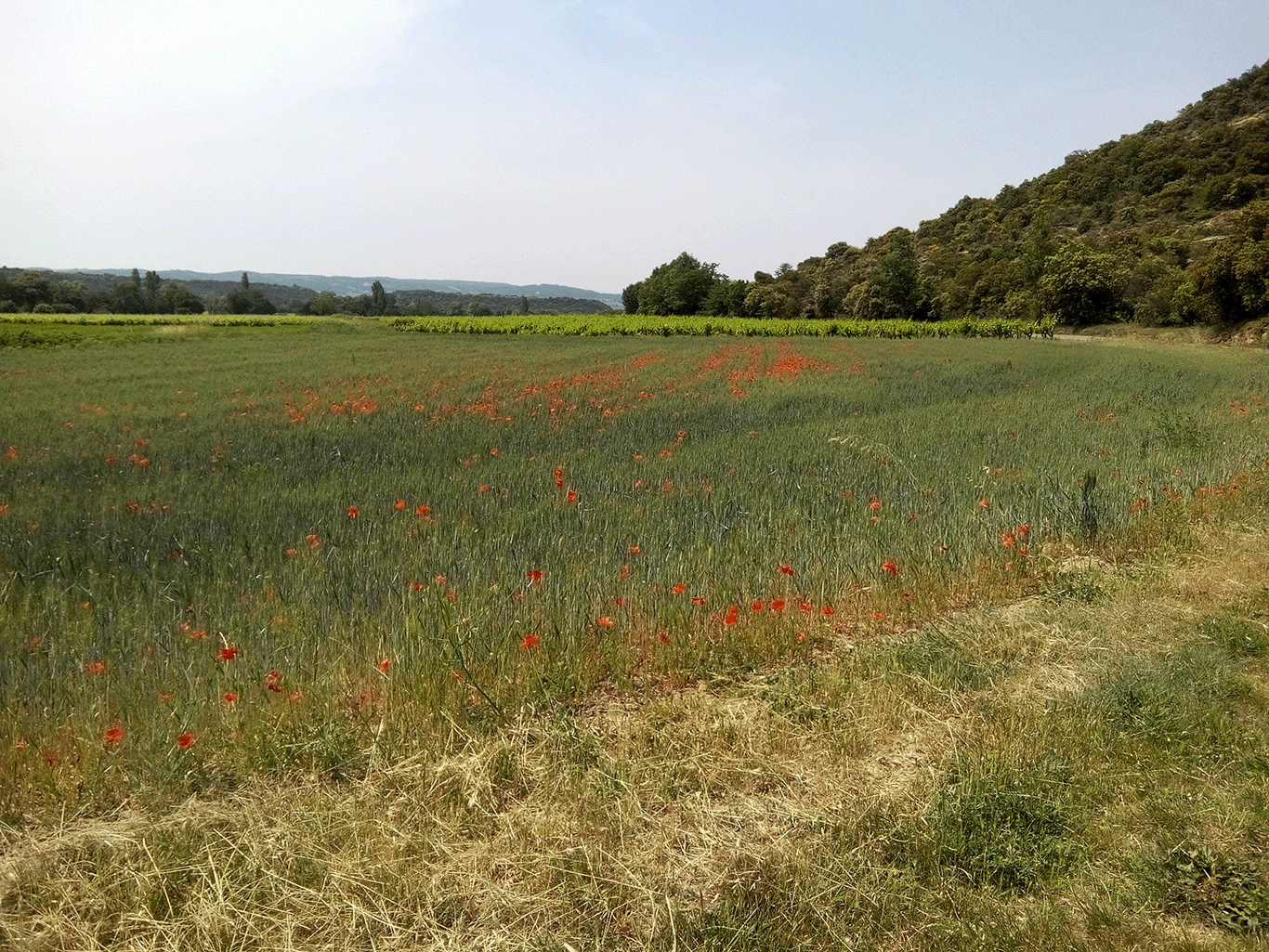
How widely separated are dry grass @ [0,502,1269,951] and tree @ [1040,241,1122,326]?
198 feet

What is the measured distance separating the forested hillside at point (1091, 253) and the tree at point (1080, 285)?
3.4 inches

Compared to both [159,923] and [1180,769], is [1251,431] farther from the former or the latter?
[159,923]

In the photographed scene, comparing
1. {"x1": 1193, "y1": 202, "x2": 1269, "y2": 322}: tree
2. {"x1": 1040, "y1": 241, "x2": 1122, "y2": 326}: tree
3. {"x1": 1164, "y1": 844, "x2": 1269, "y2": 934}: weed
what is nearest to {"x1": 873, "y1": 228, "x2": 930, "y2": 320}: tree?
{"x1": 1040, "y1": 241, "x2": 1122, "y2": 326}: tree

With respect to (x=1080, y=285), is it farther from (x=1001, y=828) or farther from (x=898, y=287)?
(x=1001, y=828)

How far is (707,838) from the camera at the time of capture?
2.79 m

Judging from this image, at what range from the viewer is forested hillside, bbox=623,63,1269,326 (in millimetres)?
46094

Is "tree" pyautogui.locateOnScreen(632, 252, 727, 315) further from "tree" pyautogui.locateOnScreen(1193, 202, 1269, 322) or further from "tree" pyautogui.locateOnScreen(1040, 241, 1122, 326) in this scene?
"tree" pyautogui.locateOnScreen(1193, 202, 1269, 322)

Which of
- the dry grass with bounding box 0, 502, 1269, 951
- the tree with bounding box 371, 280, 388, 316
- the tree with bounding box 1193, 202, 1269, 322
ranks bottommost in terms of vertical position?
the dry grass with bounding box 0, 502, 1269, 951

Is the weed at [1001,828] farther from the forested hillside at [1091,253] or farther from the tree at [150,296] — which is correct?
the tree at [150,296]

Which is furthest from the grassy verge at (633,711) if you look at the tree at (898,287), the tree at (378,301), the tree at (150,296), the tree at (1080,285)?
the tree at (378,301)

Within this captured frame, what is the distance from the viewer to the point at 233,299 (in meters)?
103

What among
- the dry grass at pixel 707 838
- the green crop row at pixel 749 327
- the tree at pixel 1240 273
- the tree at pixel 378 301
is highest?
the tree at pixel 378 301

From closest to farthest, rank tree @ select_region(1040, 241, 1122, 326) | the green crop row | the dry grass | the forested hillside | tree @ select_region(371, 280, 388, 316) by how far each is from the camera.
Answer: the dry grass
the forested hillside
tree @ select_region(1040, 241, 1122, 326)
the green crop row
tree @ select_region(371, 280, 388, 316)

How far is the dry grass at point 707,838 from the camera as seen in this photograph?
2.39 meters
